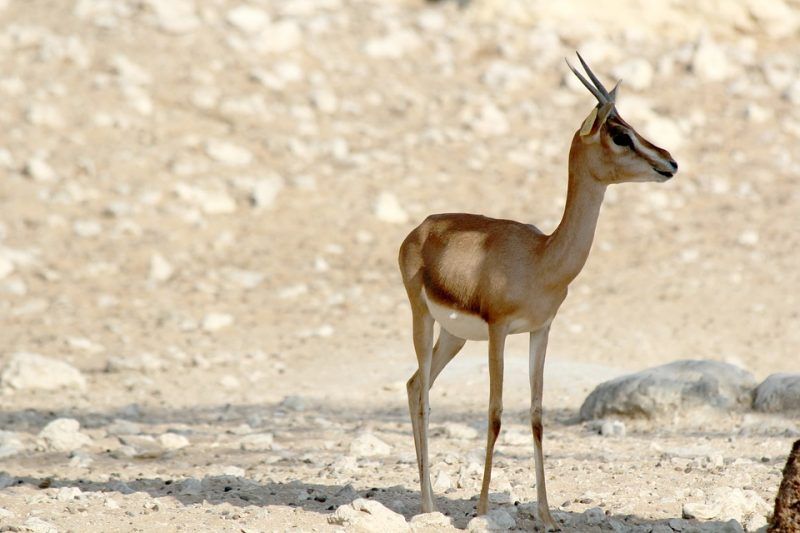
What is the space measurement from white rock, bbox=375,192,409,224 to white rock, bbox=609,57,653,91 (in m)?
4.37

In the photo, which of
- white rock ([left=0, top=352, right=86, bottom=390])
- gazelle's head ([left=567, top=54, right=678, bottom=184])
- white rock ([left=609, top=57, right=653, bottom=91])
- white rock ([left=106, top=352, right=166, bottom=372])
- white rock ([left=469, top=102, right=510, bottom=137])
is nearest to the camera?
gazelle's head ([left=567, top=54, right=678, bottom=184])

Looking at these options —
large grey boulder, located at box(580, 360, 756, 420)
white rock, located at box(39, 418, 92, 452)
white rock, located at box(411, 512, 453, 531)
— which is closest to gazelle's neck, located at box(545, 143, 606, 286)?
white rock, located at box(411, 512, 453, 531)

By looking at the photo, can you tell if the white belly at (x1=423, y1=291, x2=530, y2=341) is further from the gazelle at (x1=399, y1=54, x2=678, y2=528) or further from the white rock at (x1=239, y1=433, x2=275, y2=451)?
the white rock at (x1=239, y1=433, x2=275, y2=451)

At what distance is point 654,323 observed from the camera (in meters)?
11.5

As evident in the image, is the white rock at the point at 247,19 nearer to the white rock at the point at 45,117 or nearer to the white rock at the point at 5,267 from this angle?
the white rock at the point at 45,117

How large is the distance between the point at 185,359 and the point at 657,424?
436 cm

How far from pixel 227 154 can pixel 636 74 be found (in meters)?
5.76

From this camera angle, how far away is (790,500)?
482cm

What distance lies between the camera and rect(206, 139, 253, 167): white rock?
14.7 meters

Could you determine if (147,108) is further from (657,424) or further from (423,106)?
(657,424)

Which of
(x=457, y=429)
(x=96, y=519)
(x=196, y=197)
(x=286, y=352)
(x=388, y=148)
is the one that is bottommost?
(x=96, y=519)

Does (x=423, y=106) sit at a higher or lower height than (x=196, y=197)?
higher

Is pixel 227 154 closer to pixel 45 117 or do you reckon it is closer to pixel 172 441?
pixel 45 117

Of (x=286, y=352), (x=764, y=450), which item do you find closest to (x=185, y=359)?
(x=286, y=352)
